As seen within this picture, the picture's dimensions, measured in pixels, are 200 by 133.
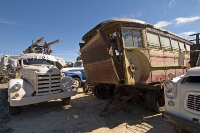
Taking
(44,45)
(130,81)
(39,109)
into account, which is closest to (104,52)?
(130,81)

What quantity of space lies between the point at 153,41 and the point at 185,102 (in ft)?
10.1

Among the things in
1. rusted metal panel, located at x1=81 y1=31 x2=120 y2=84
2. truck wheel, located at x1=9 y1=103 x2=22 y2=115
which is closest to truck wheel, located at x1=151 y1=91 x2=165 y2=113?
rusted metal panel, located at x1=81 y1=31 x2=120 y2=84

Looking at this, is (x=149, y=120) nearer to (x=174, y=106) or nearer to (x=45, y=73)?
(x=174, y=106)

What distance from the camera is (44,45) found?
1552 cm

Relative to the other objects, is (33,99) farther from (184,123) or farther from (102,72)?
(184,123)

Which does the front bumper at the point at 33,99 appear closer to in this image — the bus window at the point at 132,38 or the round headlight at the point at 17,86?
the round headlight at the point at 17,86

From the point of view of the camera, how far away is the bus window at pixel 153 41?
520 centimetres

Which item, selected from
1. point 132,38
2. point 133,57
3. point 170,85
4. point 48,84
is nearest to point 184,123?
point 170,85

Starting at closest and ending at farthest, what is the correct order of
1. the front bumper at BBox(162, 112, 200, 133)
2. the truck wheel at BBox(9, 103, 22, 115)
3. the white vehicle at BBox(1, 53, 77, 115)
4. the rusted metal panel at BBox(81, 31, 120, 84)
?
the front bumper at BBox(162, 112, 200, 133), the rusted metal panel at BBox(81, 31, 120, 84), the white vehicle at BBox(1, 53, 77, 115), the truck wheel at BBox(9, 103, 22, 115)

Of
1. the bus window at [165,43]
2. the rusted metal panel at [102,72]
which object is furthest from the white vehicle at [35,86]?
the bus window at [165,43]

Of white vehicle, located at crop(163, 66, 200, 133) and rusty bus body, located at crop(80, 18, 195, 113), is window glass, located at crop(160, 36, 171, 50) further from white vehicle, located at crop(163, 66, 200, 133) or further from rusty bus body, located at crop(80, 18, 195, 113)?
white vehicle, located at crop(163, 66, 200, 133)

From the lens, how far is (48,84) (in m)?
5.63

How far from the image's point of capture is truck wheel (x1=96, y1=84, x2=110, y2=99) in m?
7.47

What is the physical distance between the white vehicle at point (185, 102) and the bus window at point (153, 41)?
7.74 ft
